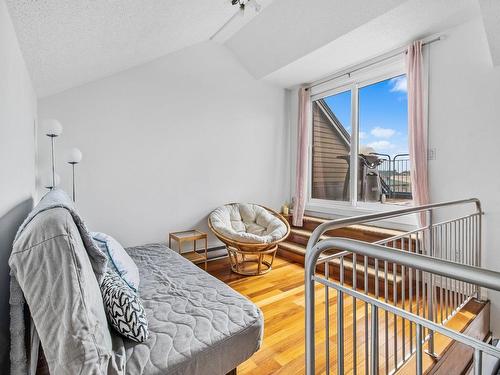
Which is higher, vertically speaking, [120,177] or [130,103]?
[130,103]

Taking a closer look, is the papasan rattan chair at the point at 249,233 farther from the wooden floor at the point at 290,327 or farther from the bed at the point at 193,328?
the bed at the point at 193,328

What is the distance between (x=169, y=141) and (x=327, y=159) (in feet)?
7.80

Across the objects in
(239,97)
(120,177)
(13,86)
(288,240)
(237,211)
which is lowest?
(288,240)

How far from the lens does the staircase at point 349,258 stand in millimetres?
2682

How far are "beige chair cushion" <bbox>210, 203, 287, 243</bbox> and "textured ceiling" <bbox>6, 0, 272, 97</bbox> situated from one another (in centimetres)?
205

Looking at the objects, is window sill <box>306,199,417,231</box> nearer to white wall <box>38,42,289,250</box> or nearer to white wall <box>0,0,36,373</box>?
white wall <box>38,42,289,250</box>

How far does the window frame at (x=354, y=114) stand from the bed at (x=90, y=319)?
246 centimetres

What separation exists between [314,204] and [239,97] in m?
2.03

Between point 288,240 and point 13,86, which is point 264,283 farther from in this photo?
point 13,86

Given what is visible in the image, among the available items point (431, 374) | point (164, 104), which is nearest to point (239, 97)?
point (164, 104)

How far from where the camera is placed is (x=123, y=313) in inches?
48.1

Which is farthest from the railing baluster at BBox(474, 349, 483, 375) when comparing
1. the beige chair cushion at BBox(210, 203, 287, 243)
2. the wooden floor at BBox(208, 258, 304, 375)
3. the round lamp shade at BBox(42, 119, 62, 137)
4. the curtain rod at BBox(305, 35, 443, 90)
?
the curtain rod at BBox(305, 35, 443, 90)

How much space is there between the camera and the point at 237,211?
3799 mm

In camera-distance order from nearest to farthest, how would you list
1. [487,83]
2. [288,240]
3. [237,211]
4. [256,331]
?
[256,331] < [487,83] < [237,211] < [288,240]
